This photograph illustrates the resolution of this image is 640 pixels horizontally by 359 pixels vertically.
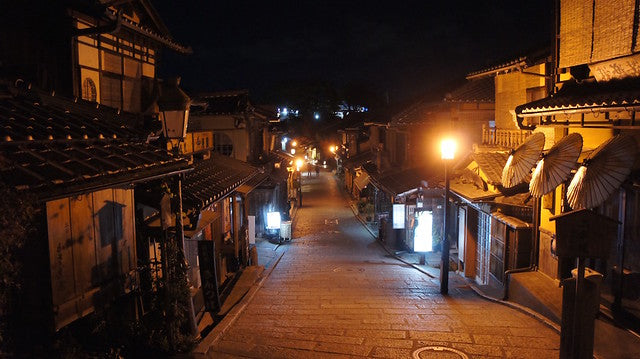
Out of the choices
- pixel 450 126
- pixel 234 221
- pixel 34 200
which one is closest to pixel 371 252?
pixel 450 126

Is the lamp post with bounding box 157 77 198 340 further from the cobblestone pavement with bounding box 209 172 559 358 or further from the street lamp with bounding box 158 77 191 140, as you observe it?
the cobblestone pavement with bounding box 209 172 559 358

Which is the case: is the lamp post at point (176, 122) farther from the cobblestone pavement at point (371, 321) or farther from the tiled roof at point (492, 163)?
the tiled roof at point (492, 163)

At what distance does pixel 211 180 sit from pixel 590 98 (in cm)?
1141

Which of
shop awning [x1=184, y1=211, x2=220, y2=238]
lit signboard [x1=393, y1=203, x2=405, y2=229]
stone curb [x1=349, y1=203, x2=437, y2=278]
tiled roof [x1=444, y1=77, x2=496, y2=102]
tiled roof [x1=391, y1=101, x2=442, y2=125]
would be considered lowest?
stone curb [x1=349, y1=203, x2=437, y2=278]

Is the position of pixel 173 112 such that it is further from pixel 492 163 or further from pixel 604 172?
pixel 492 163

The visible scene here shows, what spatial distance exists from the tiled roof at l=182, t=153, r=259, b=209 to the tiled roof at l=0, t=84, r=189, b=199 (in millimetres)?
2777

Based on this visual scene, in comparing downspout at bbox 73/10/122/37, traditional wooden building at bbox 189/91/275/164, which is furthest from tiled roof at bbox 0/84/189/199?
traditional wooden building at bbox 189/91/275/164

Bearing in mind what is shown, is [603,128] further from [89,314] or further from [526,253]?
[89,314]

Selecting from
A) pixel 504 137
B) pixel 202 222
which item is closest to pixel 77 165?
pixel 202 222

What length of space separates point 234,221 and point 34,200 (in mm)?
15185

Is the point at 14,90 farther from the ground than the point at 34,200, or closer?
farther from the ground

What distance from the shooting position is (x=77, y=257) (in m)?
7.84

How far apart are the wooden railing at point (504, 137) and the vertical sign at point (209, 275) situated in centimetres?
1091

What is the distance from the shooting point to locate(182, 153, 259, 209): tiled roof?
1235 cm
